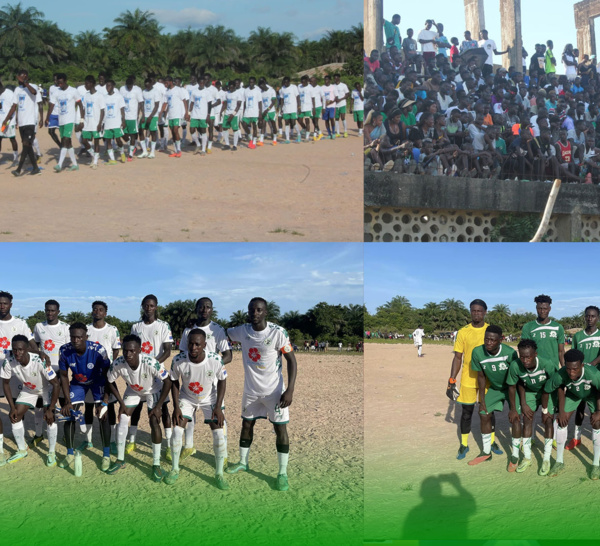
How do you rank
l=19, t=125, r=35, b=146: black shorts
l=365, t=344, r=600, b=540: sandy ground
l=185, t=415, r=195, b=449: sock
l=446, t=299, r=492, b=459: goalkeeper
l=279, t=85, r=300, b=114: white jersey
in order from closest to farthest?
1. l=365, t=344, r=600, b=540: sandy ground
2. l=185, t=415, r=195, b=449: sock
3. l=446, t=299, r=492, b=459: goalkeeper
4. l=19, t=125, r=35, b=146: black shorts
5. l=279, t=85, r=300, b=114: white jersey

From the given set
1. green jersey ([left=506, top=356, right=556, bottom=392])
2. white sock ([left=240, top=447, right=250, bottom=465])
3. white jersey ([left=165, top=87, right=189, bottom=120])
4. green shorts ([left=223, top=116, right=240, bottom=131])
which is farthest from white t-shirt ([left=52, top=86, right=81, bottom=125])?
green jersey ([left=506, top=356, right=556, bottom=392])

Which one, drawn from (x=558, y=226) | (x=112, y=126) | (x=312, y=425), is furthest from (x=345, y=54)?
(x=312, y=425)

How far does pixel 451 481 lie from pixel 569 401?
5.04 ft

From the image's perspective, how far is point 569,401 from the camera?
296 inches

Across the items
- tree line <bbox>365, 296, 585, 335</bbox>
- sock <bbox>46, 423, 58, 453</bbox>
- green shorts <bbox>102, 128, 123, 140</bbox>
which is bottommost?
tree line <bbox>365, 296, 585, 335</bbox>

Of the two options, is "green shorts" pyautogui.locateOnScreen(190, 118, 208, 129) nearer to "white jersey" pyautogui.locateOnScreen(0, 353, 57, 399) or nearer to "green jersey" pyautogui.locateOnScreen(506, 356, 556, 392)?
"white jersey" pyautogui.locateOnScreen(0, 353, 57, 399)

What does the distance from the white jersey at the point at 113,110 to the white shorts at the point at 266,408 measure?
33.8 ft

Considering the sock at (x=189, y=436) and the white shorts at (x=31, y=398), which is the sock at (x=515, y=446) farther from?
the white shorts at (x=31, y=398)

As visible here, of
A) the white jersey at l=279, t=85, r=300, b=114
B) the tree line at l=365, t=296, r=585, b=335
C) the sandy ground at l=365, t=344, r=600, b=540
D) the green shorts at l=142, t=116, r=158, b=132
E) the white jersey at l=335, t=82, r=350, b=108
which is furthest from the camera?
the tree line at l=365, t=296, r=585, b=335

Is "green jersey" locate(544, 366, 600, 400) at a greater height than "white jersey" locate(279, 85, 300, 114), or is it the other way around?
"white jersey" locate(279, 85, 300, 114)

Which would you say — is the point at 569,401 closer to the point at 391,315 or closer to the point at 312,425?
the point at 312,425

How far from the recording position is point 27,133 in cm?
1470

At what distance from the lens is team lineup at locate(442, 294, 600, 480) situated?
7316 mm

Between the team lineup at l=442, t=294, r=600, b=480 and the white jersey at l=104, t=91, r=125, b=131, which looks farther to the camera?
the white jersey at l=104, t=91, r=125, b=131
